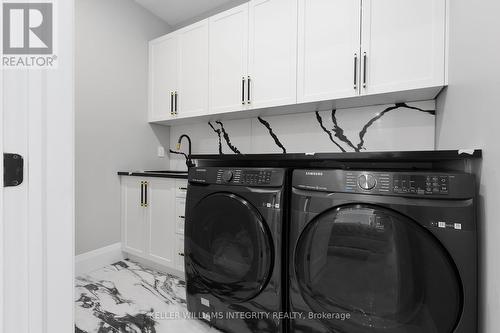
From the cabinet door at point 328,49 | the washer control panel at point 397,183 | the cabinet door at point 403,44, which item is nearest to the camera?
the washer control panel at point 397,183

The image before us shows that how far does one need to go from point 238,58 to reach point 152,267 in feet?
6.59

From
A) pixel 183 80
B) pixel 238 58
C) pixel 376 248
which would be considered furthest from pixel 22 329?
pixel 183 80

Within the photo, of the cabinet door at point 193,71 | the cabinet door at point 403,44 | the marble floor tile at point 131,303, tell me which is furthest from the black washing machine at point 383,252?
the cabinet door at point 193,71

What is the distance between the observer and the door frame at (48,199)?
20.4 inches

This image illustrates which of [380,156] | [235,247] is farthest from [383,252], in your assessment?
[235,247]

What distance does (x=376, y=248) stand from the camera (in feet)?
2.92

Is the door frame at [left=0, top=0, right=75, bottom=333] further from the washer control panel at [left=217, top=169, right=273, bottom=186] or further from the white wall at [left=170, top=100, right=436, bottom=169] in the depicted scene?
the white wall at [left=170, top=100, right=436, bottom=169]

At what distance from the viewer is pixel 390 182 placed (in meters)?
0.89

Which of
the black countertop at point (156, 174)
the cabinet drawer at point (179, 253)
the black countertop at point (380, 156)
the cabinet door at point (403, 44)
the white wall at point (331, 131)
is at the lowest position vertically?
the cabinet drawer at point (179, 253)

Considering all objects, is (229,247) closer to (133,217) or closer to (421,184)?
(421,184)

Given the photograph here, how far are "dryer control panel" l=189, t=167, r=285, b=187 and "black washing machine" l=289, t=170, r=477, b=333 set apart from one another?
12 cm

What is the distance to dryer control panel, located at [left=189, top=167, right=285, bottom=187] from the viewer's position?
115 cm

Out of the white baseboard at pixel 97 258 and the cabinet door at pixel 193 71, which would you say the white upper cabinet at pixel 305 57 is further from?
the white baseboard at pixel 97 258

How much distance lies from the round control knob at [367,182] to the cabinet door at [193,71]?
1.65 metres
